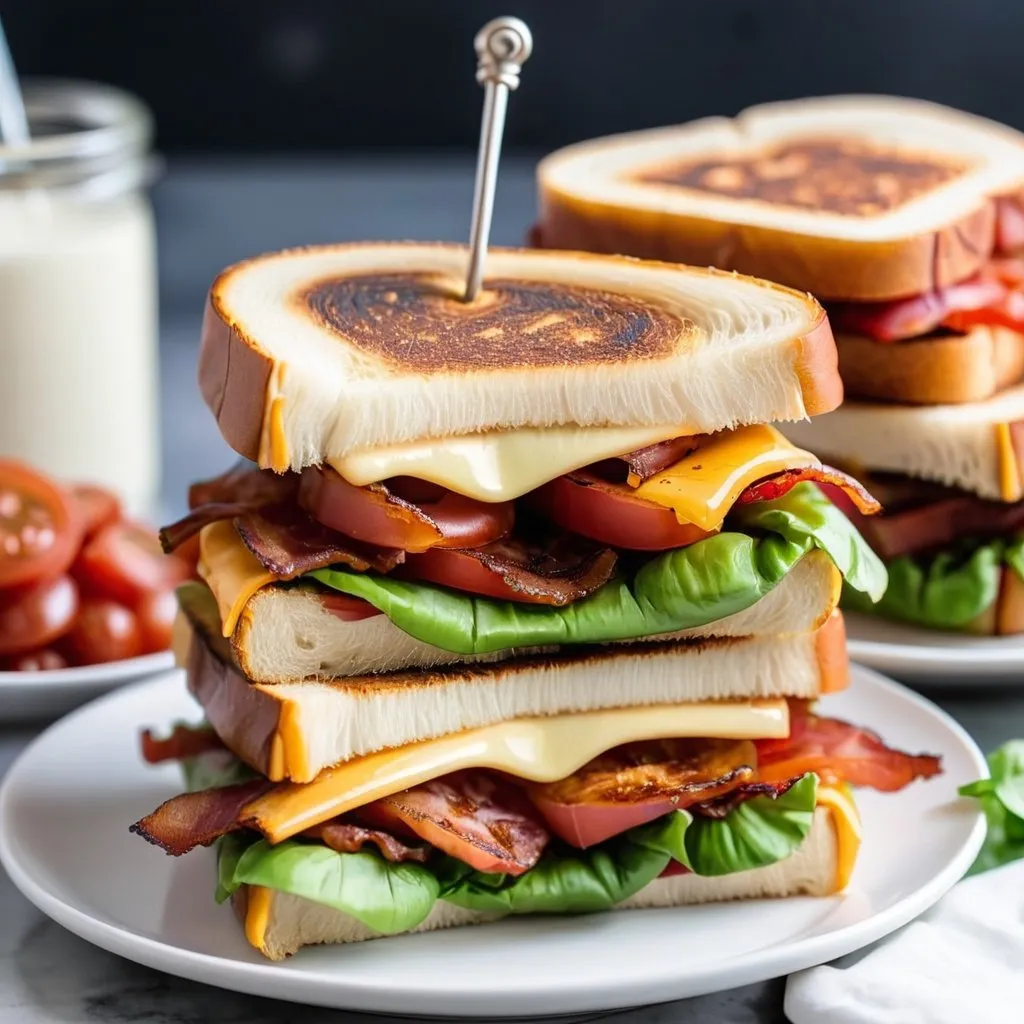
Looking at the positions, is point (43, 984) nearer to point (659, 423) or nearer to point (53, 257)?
point (659, 423)

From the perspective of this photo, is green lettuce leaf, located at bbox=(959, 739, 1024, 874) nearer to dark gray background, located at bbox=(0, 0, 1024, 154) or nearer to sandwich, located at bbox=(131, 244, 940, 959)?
sandwich, located at bbox=(131, 244, 940, 959)

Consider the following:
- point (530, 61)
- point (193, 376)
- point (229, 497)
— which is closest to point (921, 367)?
point (229, 497)

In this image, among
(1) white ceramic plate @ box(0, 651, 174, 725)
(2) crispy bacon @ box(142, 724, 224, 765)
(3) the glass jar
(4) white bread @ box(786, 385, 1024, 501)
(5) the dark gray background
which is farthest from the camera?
(5) the dark gray background

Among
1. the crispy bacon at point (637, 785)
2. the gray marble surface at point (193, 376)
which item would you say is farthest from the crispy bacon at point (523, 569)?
the gray marble surface at point (193, 376)

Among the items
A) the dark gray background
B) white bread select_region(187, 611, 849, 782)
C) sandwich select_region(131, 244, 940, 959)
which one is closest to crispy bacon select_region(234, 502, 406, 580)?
sandwich select_region(131, 244, 940, 959)

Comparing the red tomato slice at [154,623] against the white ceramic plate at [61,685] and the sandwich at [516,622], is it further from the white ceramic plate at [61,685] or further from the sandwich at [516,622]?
the sandwich at [516,622]

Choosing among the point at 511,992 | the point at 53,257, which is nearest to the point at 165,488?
the point at 53,257
